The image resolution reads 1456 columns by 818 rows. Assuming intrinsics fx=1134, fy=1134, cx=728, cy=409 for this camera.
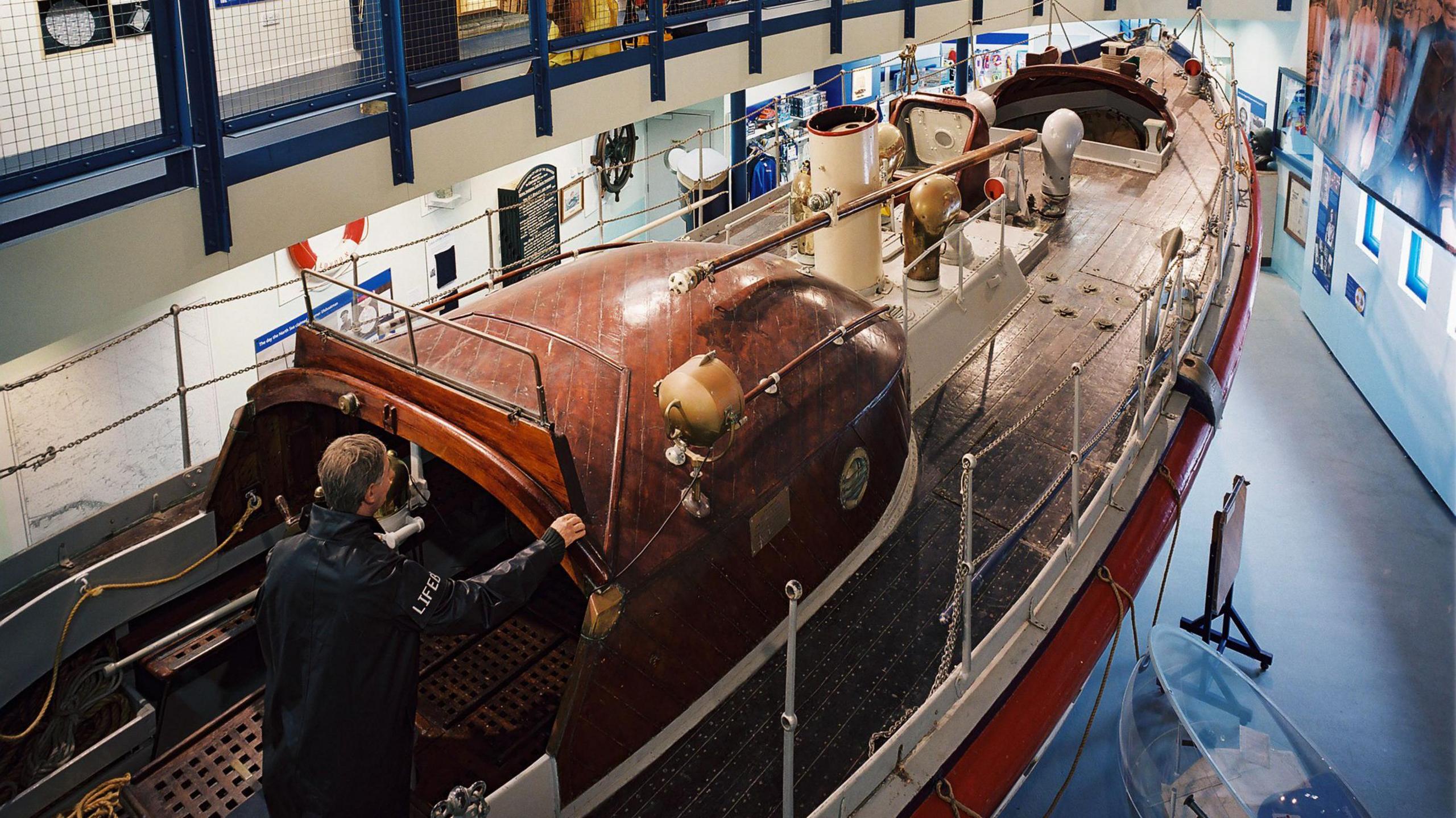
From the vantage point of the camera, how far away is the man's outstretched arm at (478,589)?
2.88 m

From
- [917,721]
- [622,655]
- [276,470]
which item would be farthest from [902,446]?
[276,470]

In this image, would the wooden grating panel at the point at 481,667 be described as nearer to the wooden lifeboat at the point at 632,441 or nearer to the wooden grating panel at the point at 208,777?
the wooden lifeboat at the point at 632,441

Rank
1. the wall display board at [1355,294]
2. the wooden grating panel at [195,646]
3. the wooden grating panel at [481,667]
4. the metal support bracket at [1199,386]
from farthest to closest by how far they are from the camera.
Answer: the wall display board at [1355,294] < the metal support bracket at [1199,386] < the wooden grating panel at [195,646] < the wooden grating panel at [481,667]

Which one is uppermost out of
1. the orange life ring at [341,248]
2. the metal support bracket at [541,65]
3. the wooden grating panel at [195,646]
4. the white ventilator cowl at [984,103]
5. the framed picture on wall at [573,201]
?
the metal support bracket at [541,65]

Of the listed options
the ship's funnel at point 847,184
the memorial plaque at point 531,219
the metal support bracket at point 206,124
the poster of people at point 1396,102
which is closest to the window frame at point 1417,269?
the poster of people at point 1396,102

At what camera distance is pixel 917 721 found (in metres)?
3.58

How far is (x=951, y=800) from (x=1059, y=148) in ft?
17.8

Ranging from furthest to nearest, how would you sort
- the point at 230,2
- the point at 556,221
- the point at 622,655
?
1. the point at 556,221
2. the point at 230,2
3. the point at 622,655

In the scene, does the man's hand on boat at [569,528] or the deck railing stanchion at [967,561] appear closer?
the man's hand on boat at [569,528]

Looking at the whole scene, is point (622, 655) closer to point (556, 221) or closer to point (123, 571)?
point (123, 571)

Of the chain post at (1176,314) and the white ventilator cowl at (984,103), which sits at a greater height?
the white ventilator cowl at (984,103)

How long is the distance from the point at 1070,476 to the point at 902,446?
829mm

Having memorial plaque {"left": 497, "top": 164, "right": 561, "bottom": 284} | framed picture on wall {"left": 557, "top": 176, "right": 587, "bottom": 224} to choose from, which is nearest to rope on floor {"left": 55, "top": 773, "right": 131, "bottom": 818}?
memorial plaque {"left": 497, "top": 164, "right": 561, "bottom": 284}

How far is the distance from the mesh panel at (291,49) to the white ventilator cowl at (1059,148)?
4.34 m
